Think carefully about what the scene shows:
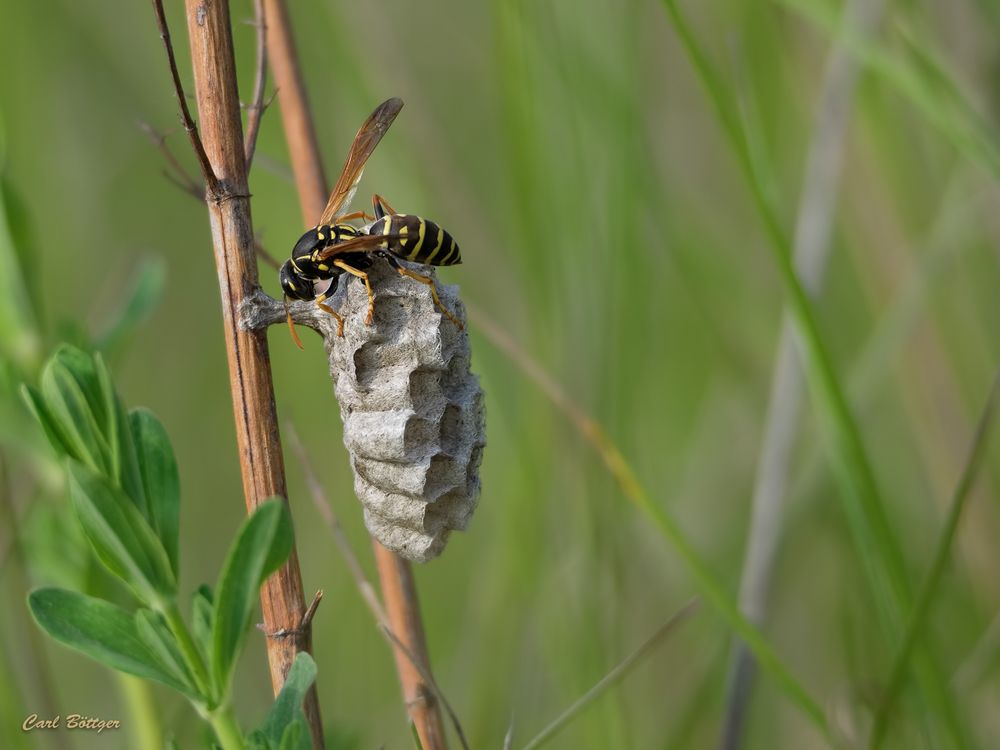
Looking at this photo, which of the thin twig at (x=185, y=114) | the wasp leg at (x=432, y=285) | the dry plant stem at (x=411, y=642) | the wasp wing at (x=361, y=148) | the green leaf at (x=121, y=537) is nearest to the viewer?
the green leaf at (x=121, y=537)

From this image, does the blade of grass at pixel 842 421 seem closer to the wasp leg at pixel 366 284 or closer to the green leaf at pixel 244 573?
the wasp leg at pixel 366 284

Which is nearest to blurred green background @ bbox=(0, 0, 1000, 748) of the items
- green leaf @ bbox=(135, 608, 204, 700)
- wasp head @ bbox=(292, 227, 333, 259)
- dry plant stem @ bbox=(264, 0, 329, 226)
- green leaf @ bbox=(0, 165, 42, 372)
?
green leaf @ bbox=(0, 165, 42, 372)

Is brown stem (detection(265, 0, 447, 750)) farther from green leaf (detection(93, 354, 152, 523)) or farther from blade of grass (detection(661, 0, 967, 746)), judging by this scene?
blade of grass (detection(661, 0, 967, 746))

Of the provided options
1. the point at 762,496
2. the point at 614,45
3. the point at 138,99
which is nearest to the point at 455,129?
the point at 138,99

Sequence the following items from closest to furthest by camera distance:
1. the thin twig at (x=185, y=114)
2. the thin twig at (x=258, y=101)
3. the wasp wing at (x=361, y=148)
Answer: the thin twig at (x=185, y=114)
the thin twig at (x=258, y=101)
the wasp wing at (x=361, y=148)

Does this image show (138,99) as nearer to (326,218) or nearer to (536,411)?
(536,411)

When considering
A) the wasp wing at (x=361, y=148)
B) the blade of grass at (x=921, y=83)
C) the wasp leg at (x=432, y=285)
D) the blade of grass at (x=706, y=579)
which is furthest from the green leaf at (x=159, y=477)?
the blade of grass at (x=921, y=83)
